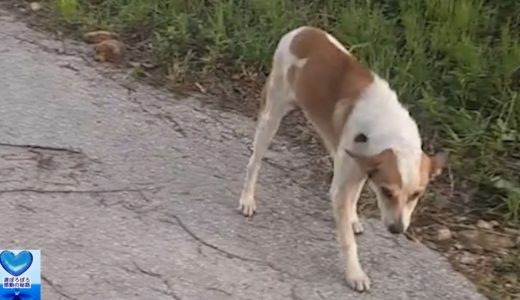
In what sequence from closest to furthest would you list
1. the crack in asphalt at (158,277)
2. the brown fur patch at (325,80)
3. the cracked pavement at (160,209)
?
the crack in asphalt at (158,277), the cracked pavement at (160,209), the brown fur patch at (325,80)

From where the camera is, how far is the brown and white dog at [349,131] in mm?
4570

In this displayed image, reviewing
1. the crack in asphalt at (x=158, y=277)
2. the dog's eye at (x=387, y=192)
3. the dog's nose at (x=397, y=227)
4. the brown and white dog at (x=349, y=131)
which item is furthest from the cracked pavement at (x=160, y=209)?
the dog's eye at (x=387, y=192)

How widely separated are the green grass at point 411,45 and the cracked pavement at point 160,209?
1.70 feet

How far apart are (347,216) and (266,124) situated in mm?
728

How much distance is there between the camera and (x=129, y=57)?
7176 mm

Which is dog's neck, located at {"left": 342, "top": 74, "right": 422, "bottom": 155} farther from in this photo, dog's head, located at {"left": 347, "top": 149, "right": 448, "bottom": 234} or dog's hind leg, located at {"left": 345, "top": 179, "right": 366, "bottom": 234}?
dog's hind leg, located at {"left": 345, "top": 179, "right": 366, "bottom": 234}

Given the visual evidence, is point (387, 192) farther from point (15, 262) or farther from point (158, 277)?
point (15, 262)

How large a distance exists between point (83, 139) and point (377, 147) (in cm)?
201

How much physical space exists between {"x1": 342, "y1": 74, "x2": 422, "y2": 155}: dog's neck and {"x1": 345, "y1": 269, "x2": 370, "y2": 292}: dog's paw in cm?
54

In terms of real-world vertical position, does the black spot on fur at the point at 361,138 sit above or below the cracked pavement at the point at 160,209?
above

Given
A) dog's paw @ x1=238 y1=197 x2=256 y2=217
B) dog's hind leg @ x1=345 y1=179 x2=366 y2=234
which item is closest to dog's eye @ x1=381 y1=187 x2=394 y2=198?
dog's hind leg @ x1=345 y1=179 x2=366 y2=234

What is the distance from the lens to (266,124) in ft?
18.1

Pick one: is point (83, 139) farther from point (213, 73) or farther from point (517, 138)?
point (517, 138)

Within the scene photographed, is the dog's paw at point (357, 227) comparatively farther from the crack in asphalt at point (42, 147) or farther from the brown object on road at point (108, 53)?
the brown object on road at point (108, 53)
